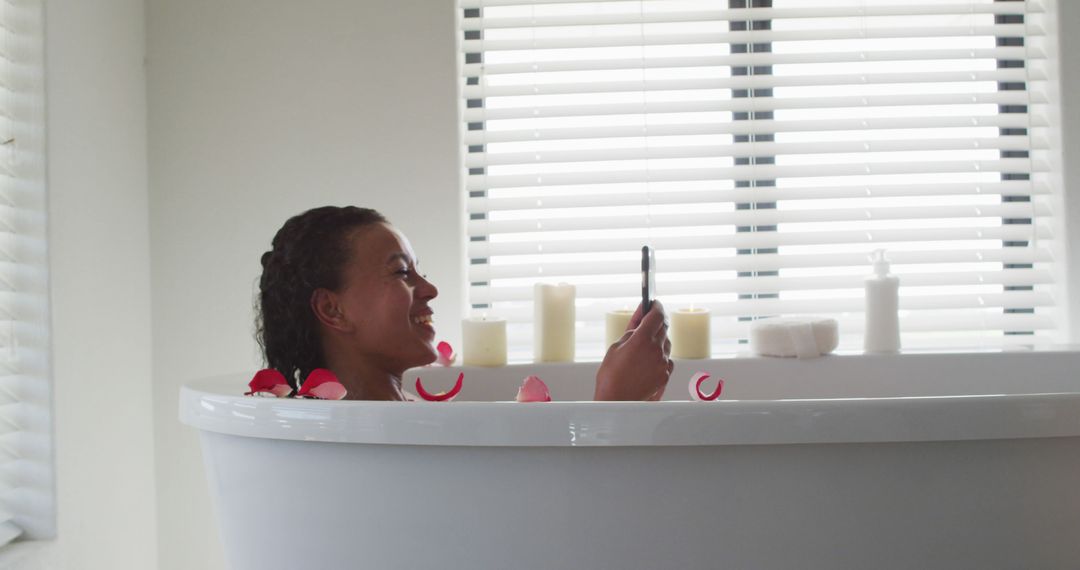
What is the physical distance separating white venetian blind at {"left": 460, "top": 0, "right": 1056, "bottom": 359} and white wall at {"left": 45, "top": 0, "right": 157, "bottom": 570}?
2.48 feet

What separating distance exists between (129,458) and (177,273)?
429 millimetres

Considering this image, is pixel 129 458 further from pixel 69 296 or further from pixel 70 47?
pixel 70 47

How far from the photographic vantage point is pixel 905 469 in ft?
2.95

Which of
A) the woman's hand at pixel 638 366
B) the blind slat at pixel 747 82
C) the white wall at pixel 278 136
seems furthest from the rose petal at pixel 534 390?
the blind slat at pixel 747 82

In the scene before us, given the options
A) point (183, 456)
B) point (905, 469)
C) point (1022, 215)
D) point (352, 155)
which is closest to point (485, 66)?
point (352, 155)

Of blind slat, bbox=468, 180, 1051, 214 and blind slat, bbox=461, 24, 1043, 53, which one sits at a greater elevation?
blind slat, bbox=461, 24, 1043, 53

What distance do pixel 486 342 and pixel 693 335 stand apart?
1.38 ft

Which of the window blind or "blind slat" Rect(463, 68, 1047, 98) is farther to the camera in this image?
"blind slat" Rect(463, 68, 1047, 98)

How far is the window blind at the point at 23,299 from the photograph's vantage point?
61.6 inches

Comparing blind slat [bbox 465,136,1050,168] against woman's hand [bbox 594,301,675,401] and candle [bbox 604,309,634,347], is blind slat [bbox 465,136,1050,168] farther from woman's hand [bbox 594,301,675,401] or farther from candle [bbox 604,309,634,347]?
woman's hand [bbox 594,301,675,401]

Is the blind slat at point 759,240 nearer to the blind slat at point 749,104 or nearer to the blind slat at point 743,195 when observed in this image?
the blind slat at point 743,195

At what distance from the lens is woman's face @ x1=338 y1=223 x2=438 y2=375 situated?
143 cm

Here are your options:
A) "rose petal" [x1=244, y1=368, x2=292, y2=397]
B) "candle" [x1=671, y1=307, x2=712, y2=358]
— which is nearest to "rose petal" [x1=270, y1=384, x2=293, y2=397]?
"rose petal" [x1=244, y1=368, x2=292, y2=397]

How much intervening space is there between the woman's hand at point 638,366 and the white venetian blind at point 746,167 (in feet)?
2.53
